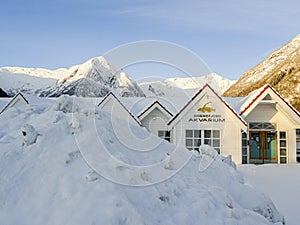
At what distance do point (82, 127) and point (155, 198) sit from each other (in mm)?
1843

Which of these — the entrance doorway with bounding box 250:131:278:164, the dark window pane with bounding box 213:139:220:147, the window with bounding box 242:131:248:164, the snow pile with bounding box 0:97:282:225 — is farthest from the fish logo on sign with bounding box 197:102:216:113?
the snow pile with bounding box 0:97:282:225

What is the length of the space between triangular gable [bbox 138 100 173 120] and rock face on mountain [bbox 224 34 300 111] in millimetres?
50549

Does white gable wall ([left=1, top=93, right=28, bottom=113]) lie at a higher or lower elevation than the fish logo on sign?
higher

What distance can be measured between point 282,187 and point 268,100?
985 cm

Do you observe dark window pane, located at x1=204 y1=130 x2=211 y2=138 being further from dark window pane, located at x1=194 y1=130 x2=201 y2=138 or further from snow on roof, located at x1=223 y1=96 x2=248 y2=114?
snow on roof, located at x1=223 y1=96 x2=248 y2=114

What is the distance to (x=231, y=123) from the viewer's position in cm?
2022

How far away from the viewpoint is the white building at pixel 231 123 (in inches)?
793

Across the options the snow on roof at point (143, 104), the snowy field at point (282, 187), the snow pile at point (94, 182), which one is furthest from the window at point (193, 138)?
the snow pile at point (94, 182)

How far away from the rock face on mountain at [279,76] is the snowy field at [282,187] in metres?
53.9

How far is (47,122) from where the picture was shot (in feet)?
20.5

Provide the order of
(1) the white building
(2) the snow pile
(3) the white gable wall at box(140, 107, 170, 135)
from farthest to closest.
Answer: (3) the white gable wall at box(140, 107, 170, 135), (1) the white building, (2) the snow pile

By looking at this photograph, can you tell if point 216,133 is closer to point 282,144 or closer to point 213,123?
point 213,123

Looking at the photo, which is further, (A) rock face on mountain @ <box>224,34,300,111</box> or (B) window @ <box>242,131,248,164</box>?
(A) rock face on mountain @ <box>224,34,300,111</box>

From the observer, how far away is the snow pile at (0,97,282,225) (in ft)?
14.7
